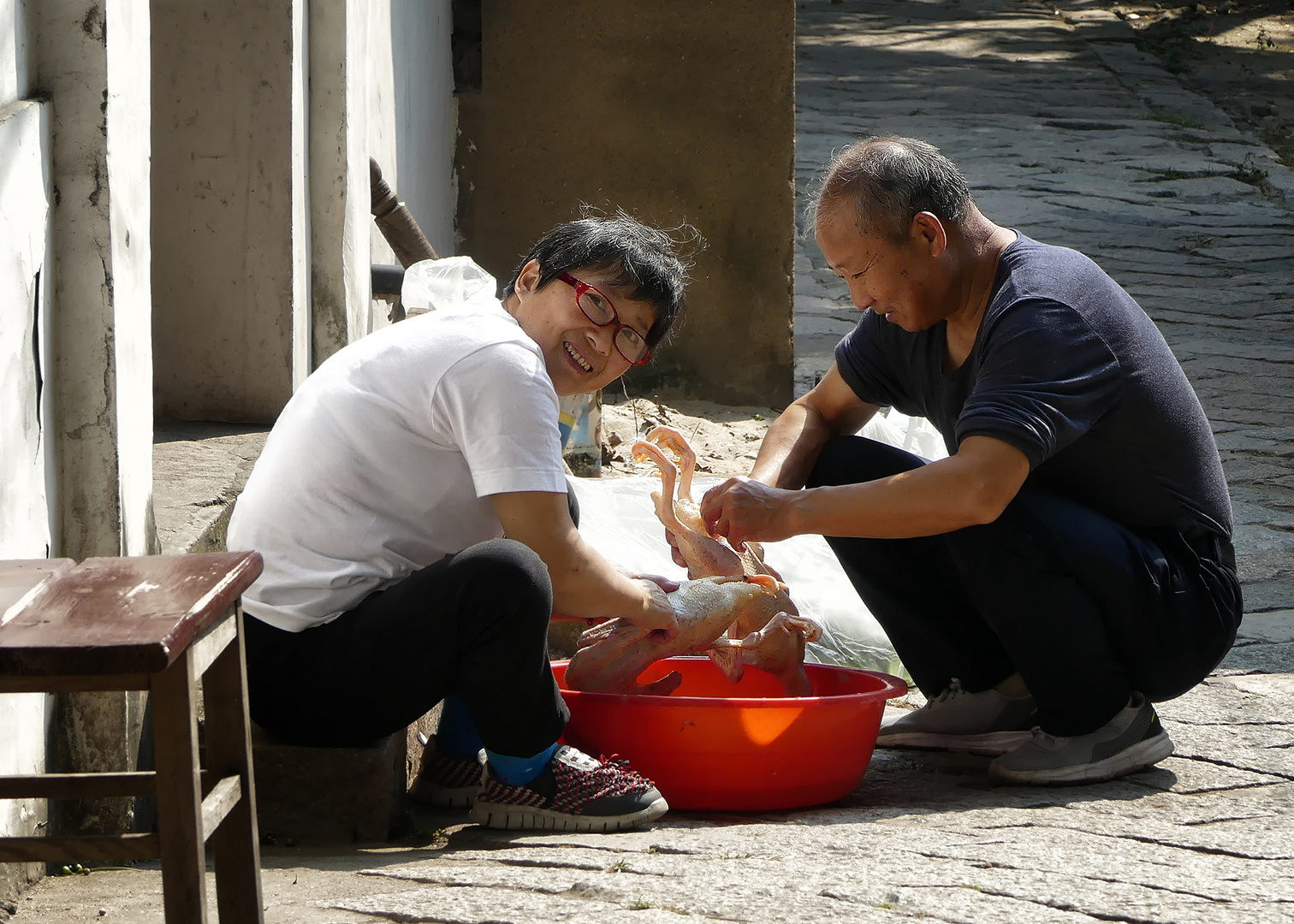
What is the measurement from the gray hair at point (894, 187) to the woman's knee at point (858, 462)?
1.87ft

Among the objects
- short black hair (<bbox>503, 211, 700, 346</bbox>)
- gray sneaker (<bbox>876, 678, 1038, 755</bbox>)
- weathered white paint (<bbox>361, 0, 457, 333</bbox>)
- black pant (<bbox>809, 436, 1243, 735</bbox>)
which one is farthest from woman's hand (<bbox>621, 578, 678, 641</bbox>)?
weathered white paint (<bbox>361, 0, 457, 333</bbox>)

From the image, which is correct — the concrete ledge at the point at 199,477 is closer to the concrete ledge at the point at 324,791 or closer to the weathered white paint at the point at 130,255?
the weathered white paint at the point at 130,255

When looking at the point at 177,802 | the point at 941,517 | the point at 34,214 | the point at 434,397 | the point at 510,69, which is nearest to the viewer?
the point at 177,802

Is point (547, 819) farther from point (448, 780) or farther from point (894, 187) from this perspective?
point (894, 187)

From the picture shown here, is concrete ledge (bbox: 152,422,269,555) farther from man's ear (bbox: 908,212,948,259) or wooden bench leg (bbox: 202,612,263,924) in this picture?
man's ear (bbox: 908,212,948,259)

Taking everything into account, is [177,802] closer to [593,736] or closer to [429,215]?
[593,736]

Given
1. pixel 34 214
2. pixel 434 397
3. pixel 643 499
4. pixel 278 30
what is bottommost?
pixel 643 499

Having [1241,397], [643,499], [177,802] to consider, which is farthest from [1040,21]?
[177,802]

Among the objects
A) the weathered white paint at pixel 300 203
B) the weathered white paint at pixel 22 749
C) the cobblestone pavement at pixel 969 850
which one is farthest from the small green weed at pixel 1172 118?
the weathered white paint at pixel 22 749

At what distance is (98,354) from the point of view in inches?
102

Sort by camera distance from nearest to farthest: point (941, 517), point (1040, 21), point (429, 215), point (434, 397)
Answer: point (434, 397)
point (941, 517)
point (429, 215)
point (1040, 21)

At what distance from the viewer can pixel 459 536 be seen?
2.89 m

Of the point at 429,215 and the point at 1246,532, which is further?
the point at 429,215

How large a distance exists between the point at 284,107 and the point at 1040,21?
50.6 feet
